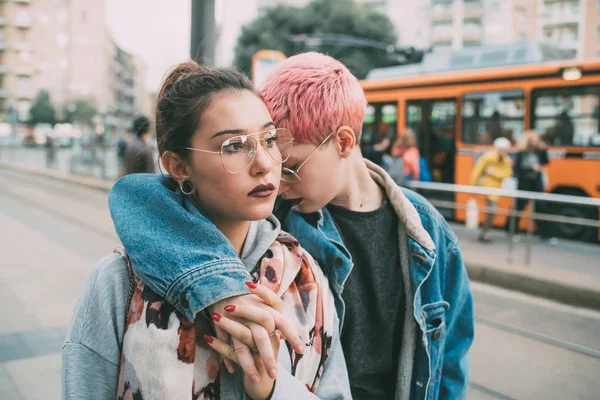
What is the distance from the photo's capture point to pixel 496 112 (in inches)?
392

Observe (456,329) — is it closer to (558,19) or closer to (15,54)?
(558,19)

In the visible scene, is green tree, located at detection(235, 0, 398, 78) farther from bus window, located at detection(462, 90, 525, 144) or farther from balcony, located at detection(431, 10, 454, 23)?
balcony, located at detection(431, 10, 454, 23)

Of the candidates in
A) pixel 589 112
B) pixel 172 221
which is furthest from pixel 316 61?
pixel 589 112

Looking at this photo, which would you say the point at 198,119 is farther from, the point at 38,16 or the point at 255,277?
the point at 38,16

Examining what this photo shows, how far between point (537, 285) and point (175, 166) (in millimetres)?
5955

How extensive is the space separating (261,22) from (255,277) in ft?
114

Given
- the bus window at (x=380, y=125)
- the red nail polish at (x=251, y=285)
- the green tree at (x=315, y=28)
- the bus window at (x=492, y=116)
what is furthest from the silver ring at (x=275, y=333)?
the green tree at (x=315, y=28)

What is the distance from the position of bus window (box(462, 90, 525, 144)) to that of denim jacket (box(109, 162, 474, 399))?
8.81 meters

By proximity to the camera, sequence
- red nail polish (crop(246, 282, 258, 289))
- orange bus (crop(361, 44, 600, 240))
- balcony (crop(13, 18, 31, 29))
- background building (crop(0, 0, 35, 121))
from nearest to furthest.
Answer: red nail polish (crop(246, 282, 258, 289)) < orange bus (crop(361, 44, 600, 240)) < background building (crop(0, 0, 35, 121)) < balcony (crop(13, 18, 31, 29))

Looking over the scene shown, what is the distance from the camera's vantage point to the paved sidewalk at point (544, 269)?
6008 millimetres

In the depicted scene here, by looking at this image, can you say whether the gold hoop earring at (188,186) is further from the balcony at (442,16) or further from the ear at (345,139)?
the balcony at (442,16)

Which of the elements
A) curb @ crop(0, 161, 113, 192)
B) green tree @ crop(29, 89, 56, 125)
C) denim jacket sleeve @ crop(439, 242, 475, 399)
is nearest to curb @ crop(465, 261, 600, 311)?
denim jacket sleeve @ crop(439, 242, 475, 399)

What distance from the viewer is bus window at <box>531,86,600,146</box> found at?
8.83m

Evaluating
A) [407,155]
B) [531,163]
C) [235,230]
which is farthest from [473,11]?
[235,230]
